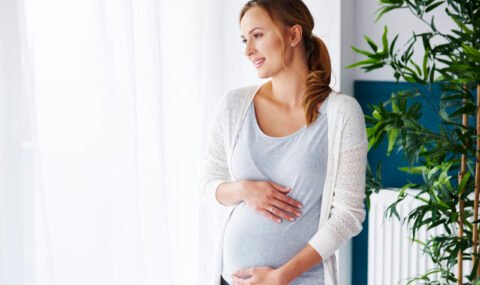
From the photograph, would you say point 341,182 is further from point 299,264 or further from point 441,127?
point 441,127

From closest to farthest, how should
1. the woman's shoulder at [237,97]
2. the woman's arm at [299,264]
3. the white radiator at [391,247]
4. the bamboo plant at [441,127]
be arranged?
1. the woman's arm at [299,264]
2. the woman's shoulder at [237,97]
3. the bamboo plant at [441,127]
4. the white radiator at [391,247]

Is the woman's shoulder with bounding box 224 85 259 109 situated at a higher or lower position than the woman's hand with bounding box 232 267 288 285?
higher

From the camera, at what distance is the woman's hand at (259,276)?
1.67 metres

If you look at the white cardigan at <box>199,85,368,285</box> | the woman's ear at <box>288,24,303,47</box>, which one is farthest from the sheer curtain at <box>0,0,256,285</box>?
the white cardigan at <box>199,85,368,285</box>

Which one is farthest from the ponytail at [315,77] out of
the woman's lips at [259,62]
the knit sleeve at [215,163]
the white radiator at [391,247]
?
the white radiator at [391,247]

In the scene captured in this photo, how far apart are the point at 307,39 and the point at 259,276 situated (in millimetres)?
625

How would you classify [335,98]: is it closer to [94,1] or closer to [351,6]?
[94,1]

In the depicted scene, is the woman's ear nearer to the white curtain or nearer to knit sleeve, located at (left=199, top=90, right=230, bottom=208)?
knit sleeve, located at (left=199, top=90, right=230, bottom=208)

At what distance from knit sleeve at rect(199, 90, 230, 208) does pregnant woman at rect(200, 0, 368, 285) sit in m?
0.02

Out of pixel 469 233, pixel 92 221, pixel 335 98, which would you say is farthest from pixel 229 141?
pixel 469 233

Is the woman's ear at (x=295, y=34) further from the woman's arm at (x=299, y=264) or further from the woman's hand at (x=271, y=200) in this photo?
the woman's arm at (x=299, y=264)

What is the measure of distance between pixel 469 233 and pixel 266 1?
108cm

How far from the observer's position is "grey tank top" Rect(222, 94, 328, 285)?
1.71 meters

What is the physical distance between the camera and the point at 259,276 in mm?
1703
